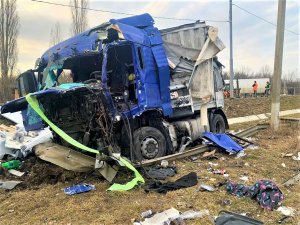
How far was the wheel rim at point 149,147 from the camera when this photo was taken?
25.0 feet

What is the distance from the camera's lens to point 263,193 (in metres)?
5.11

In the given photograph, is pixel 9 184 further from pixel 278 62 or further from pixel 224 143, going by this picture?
pixel 278 62

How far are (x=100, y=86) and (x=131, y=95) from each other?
1034mm

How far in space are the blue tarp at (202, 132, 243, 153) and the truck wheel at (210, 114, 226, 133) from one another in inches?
47.9

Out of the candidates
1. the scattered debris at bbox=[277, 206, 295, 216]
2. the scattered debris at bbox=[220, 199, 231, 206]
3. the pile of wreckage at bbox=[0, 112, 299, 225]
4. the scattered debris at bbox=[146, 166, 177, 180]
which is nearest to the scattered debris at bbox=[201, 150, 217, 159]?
the pile of wreckage at bbox=[0, 112, 299, 225]

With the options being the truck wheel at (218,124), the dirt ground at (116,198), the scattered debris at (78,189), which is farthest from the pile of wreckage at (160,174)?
the truck wheel at (218,124)

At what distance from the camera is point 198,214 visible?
4.66 meters

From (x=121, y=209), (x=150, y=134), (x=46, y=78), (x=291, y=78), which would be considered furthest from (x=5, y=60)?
(x=291, y=78)

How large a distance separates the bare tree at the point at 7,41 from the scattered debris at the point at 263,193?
74.8 feet

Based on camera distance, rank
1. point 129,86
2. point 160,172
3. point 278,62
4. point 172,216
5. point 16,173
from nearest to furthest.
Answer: point 172,216 → point 160,172 → point 16,173 → point 129,86 → point 278,62

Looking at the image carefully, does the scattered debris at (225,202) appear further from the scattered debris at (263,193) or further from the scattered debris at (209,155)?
the scattered debris at (209,155)

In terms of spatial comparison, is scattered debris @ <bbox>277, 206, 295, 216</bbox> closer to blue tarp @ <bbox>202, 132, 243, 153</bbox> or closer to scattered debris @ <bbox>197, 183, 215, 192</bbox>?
scattered debris @ <bbox>197, 183, 215, 192</bbox>

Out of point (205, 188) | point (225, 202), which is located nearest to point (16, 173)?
point (205, 188)

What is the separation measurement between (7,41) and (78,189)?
2345 centimetres
